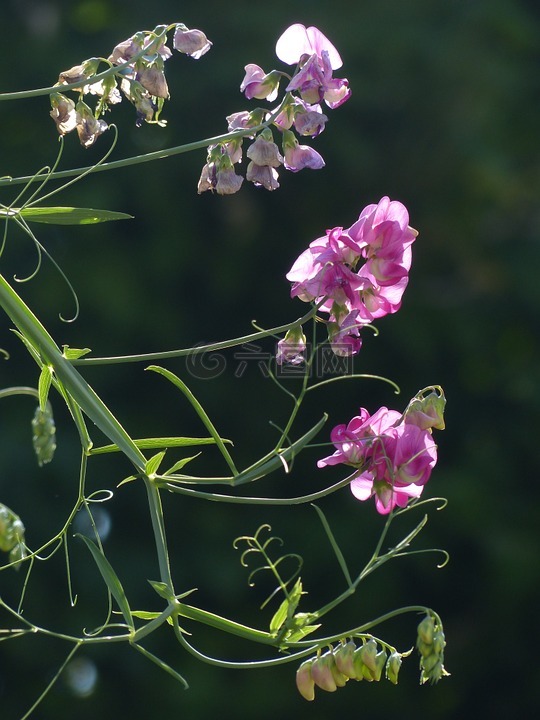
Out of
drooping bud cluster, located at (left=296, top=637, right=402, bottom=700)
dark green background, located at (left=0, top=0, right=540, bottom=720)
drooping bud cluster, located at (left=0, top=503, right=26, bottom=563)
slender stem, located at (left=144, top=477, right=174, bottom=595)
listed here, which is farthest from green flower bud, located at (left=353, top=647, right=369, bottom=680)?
dark green background, located at (left=0, top=0, right=540, bottom=720)

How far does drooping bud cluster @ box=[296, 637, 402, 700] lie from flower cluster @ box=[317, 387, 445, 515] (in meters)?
0.08

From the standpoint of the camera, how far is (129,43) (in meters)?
0.61

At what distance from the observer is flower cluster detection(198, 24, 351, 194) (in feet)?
2.03

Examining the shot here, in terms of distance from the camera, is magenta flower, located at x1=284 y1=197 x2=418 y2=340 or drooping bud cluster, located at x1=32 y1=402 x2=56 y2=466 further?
magenta flower, located at x1=284 y1=197 x2=418 y2=340

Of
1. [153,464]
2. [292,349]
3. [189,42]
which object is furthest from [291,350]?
[189,42]

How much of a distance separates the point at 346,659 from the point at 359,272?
0.22m

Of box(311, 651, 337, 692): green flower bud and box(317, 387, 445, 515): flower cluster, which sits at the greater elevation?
box(317, 387, 445, 515): flower cluster

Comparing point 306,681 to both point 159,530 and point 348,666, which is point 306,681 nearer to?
point 348,666

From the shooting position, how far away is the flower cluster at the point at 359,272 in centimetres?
60

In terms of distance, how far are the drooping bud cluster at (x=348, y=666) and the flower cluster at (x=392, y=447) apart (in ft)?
0.26

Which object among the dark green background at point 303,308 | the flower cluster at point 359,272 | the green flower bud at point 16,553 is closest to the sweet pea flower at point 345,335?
the flower cluster at point 359,272

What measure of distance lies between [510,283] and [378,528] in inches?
28.1

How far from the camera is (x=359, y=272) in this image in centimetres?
62

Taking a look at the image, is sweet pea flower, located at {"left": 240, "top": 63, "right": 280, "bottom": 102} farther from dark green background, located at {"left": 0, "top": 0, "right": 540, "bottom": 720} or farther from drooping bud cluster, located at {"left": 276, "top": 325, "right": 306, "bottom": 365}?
dark green background, located at {"left": 0, "top": 0, "right": 540, "bottom": 720}
